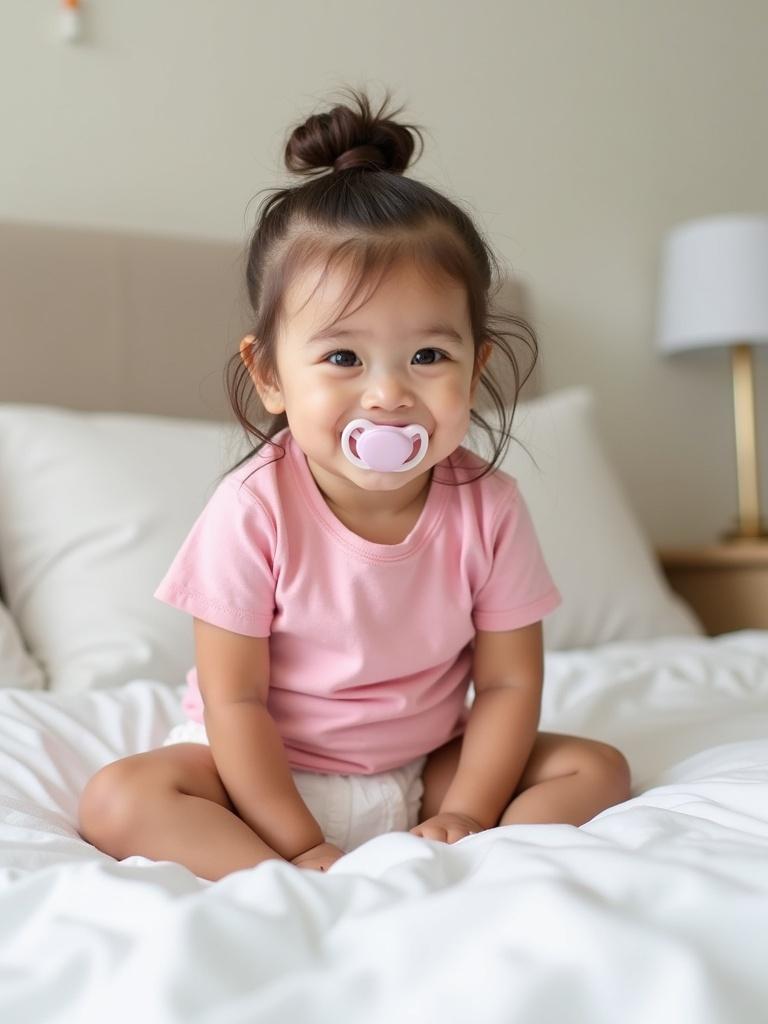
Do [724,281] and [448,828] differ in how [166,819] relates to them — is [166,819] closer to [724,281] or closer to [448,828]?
[448,828]

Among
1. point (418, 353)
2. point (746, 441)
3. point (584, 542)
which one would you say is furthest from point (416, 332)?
point (746, 441)

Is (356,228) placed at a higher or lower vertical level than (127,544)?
higher

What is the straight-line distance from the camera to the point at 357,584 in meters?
0.99

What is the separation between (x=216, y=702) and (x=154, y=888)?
382 mm

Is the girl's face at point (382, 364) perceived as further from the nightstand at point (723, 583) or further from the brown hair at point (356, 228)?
the nightstand at point (723, 583)

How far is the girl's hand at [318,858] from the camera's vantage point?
33.7 inches

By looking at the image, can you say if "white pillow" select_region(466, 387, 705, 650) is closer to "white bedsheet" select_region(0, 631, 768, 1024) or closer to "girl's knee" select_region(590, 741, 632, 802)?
"girl's knee" select_region(590, 741, 632, 802)

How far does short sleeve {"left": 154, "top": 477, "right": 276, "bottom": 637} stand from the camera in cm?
95

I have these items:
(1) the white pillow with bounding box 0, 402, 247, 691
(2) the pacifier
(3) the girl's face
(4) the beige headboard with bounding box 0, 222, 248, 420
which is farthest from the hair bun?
(4) the beige headboard with bounding box 0, 222, 248, 420

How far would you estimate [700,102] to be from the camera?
9.01ft

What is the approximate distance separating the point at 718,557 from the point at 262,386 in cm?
146

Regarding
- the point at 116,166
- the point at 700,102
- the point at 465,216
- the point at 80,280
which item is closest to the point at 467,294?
the point at 465,216

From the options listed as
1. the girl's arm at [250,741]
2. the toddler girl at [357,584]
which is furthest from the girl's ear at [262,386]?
the girl's arm at [250,741]

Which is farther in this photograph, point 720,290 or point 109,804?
point 720,290
